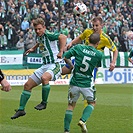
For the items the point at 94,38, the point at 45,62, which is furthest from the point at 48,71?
the point at 94,38

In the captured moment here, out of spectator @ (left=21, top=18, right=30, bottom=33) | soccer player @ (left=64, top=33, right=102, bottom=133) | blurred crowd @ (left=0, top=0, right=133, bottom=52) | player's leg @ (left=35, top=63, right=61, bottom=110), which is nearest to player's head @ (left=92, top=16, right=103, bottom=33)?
player's leg @ (left=35, top=63, right=61, bottom=110)

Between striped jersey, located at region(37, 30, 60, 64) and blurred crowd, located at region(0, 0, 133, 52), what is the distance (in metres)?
15.9

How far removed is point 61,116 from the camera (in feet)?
46.9

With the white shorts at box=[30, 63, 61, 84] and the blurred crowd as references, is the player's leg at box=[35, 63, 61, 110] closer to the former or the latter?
the white shorts at box=[30, 63, 61, 84]

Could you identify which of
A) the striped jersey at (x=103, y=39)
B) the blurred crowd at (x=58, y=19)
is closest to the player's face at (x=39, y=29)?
the striped jersey at (x=103, y=39)

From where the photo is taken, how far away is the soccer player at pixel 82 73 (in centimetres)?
1060

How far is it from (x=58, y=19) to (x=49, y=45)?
16.9 metres

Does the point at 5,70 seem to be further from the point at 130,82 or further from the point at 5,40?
the point at 130,82

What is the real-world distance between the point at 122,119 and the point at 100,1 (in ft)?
74.1

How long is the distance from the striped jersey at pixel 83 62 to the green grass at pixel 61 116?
4.23 ft

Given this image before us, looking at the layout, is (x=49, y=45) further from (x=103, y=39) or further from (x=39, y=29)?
(x=103, y=39)

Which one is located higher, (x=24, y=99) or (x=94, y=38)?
(x=94, y=38)

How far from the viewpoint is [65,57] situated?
1063 cm

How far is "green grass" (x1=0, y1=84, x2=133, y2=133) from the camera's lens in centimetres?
1180
